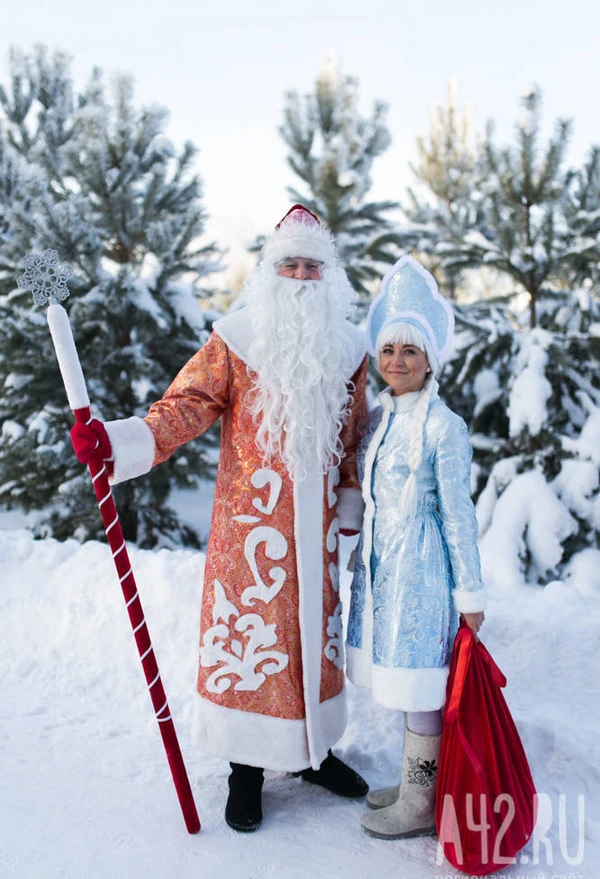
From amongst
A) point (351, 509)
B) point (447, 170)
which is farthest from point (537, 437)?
point (447, 170)

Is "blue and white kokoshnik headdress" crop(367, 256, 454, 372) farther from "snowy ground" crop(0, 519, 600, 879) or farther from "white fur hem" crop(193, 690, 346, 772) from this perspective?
"snowy ground" crop(0, 519, 600, 879)

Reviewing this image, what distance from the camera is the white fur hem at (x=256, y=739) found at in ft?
7.53

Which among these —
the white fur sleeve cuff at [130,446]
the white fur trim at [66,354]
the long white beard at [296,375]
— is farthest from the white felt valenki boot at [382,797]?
the white fur trim at [66,354]

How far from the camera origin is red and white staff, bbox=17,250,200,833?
211 centimetres

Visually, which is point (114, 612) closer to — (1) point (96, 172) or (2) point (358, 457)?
(2) point (358, 457)

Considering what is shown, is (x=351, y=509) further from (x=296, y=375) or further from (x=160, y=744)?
(x=160, y=744)


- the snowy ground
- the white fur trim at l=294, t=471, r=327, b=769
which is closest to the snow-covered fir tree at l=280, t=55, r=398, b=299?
the snowy ground

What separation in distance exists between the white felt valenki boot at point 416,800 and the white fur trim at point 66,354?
4.93ft

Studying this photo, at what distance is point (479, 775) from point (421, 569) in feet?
1.98

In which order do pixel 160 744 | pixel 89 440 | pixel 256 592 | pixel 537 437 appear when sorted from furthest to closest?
pixel 537 437, pixel 160 744, pixel 256 592, pixel 89 440

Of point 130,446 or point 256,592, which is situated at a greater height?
point 130,446

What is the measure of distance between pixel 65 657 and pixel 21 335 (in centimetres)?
280

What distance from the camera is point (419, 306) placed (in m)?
2.36
